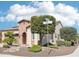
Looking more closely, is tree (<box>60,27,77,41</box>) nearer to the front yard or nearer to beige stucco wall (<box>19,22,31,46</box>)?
the front yard

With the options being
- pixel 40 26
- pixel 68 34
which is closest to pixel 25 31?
pixel 40 26

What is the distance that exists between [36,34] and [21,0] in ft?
1.72

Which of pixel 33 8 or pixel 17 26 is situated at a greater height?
pixel 33 8

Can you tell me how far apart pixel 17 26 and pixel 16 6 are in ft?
0.93

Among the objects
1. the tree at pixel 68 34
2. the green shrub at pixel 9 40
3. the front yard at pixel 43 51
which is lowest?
the front yard at pixel 43 51

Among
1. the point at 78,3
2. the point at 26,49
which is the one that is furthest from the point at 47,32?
the point at 78,3

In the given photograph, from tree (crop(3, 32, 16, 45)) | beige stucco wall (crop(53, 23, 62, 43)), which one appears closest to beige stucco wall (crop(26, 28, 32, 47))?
tree (crop(3, 32, 16, 45))

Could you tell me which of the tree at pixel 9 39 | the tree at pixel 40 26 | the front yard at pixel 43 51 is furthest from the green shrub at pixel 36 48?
the tree at pixel 9 39

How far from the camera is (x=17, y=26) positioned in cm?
327

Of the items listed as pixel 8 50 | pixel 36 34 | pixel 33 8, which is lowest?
pixel 8 50

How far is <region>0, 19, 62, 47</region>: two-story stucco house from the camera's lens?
328cm

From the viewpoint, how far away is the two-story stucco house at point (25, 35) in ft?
10.7

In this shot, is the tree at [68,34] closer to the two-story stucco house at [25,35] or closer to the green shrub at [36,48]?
the two-story stucco house at [25,35]

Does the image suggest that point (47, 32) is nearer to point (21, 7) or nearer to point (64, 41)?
point (64, 41)
